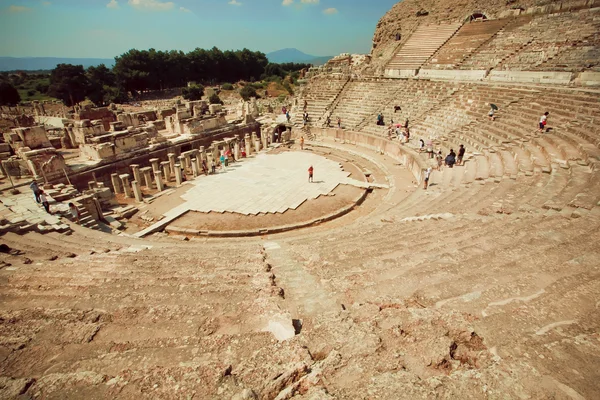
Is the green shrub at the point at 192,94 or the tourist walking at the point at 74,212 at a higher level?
the green shrub at the point at 192,94

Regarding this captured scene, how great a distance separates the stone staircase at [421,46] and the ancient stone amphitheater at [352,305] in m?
18.4

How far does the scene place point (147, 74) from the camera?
190ft

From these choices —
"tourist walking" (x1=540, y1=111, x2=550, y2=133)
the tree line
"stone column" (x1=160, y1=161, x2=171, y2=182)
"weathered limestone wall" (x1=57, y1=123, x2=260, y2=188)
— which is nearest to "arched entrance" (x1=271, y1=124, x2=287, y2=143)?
"weathered limestone wall" (x1=57, y1=123, x2=260, y2=188)

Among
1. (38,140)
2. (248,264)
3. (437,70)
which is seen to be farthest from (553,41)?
(38,140)

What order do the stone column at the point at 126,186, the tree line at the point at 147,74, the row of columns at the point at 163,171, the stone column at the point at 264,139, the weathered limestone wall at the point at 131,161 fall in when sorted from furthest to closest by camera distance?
the tree line at the point at 147,74
the stone column at the point at 264,139
the weathered limestone wall at the point at 131,161
the row of columns at the point at 163,171
the stone column at the point at 126,186

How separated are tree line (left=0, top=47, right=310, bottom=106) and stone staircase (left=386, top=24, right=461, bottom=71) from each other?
40.8 m

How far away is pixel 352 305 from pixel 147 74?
66436mm

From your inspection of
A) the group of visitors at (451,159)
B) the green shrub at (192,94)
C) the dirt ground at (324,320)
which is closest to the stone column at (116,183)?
the dirt ground at (324,320)

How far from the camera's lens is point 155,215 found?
40.7ft

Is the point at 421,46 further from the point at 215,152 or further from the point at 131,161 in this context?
the point at 131,161

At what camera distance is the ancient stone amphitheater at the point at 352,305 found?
2.52 m

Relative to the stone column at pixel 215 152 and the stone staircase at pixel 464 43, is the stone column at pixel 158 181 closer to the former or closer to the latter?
the stone column at pixel 215 152

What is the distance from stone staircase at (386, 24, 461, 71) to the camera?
27.2m

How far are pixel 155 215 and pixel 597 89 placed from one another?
2017 cm
